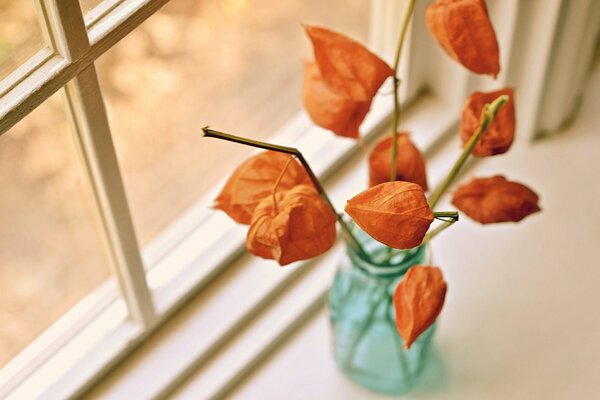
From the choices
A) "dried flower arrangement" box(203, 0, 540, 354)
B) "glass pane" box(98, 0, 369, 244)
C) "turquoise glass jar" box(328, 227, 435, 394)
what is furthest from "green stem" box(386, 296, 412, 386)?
"glass pane" box(98, 0, 369, 244)

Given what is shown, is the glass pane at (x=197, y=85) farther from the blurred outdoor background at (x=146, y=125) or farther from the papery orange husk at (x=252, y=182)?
the papery orange husk at (x=252, y=182)

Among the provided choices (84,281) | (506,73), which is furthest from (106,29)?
(506,73)

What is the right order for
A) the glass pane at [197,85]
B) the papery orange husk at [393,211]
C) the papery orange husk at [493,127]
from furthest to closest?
the glass pane at [197,85] → the papery orange husk at [493,127] → the papery orange husk at [393,211]

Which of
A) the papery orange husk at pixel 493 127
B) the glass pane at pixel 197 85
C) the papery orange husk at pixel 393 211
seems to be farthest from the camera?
the glass pane at pixel 197 85

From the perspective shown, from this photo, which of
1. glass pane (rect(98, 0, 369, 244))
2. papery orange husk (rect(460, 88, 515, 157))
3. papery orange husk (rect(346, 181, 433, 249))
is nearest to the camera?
papery orange husk (rect(346, 181, 433, 249))

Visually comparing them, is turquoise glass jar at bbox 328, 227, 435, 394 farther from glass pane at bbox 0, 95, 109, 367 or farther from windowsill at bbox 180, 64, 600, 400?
glass pane at bbox 0, 95, 109, 367

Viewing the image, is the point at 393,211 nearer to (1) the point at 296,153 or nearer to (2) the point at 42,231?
(1) the point at 296,153

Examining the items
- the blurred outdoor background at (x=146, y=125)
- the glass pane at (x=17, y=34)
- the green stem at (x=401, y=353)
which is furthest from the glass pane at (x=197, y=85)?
the green stem at (x=401, y=353)
